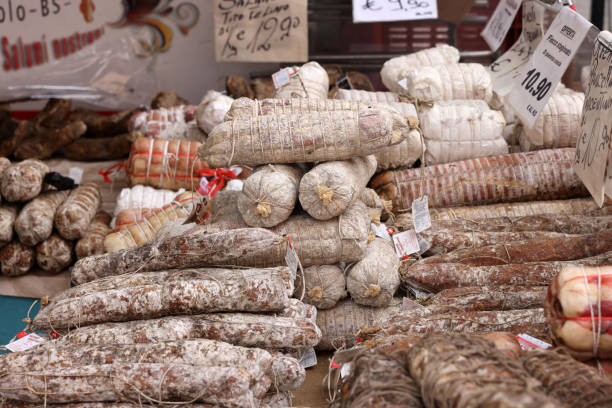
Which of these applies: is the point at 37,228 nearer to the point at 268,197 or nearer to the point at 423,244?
the point at 268,197

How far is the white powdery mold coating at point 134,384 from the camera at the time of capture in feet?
7.54

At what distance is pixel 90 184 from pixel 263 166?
228 centimetres

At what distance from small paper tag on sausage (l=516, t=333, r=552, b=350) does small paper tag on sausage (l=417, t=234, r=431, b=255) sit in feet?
3.94

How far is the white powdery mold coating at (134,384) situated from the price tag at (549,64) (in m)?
2.31

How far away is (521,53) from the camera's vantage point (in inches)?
188

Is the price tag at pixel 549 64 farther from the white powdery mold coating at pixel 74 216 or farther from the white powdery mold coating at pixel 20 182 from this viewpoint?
→ the white powdery mold coating at pixel 20 182

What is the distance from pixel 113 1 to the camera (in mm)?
6609

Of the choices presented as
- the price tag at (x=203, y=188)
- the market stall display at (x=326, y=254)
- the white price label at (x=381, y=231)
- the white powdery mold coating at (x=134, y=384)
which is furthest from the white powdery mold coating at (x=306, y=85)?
the white powdery mold coating at (x=134, y=384)

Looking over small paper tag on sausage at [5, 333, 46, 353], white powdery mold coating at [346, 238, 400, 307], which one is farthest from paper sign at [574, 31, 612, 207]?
small paper tag on sausage at [5, 333, 46, 353]

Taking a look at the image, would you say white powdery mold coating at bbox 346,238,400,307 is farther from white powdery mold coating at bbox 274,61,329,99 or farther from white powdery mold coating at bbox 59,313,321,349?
white powdery mold coating at bbox 274,61,329,99

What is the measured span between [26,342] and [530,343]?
7.44 ft

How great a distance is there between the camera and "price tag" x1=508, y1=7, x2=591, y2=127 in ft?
10.6

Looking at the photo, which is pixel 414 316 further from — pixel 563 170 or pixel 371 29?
pixel 371 29

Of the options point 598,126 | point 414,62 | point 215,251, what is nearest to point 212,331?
point 215,251
